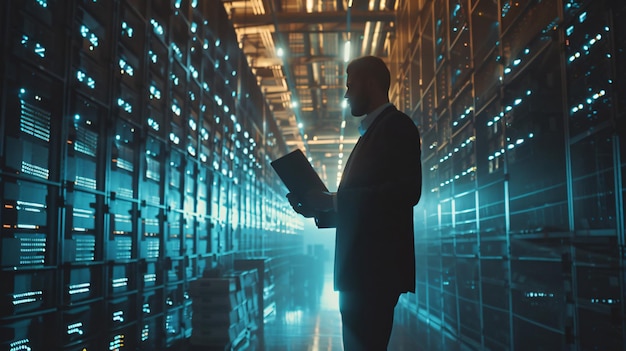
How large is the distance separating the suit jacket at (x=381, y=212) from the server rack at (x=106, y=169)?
7.86 ft

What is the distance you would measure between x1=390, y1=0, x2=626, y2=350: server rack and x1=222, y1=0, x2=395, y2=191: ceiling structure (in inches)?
126

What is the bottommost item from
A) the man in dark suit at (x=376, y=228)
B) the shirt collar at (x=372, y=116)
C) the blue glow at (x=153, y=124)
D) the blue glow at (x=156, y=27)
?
the man in dark suit at (x=376, y=228)

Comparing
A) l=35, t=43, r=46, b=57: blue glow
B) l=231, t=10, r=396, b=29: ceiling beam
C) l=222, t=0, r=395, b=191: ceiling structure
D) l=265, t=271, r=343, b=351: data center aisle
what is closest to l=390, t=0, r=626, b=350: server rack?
l=265, t=271, r=343, b=351: data center aisle

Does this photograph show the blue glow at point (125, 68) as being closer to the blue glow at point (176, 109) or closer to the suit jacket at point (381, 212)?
the blue glow at point (176, 109)

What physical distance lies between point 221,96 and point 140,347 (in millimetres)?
4982

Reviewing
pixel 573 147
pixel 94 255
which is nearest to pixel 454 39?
pixel 573 147

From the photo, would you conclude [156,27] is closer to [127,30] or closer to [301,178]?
[127,30]

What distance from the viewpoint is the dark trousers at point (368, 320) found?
5.48 ft

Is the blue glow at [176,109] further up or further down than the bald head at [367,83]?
further up

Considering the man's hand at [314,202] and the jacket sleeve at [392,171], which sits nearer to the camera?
the jacket sleeve at [392,171]

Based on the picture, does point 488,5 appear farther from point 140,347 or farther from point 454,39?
point 140,347

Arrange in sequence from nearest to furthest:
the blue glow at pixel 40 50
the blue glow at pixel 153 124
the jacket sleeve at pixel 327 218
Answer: the jacket sleeve at pixel 327 218 < the blue glow at pixel 40 50 < the blue glow at pixel 153 124

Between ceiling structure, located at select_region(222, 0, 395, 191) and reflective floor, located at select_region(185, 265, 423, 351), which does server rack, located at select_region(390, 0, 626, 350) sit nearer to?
reflective floor, located at select_region(185, 265, 423, 351)

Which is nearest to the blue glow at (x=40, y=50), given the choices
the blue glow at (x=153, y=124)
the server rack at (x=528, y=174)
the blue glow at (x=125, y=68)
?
the blue glow at (x=125, y=68)
